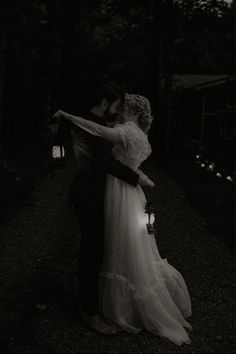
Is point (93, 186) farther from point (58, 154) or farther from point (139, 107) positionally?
point (139, 107)

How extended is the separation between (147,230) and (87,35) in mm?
35149

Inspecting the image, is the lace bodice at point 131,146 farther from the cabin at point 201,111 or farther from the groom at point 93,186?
the cabin at point 201,111

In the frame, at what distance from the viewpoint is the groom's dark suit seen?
552 centimetres

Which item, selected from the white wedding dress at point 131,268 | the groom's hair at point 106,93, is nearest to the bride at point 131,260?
the white wedding dress at point 131,268

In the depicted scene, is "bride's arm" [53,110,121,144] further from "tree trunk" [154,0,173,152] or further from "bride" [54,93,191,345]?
"tree trunk" [154,0,173,152]

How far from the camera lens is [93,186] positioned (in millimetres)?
5660

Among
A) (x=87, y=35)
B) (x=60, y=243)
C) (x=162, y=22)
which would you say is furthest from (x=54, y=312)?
(x=87, y=35)

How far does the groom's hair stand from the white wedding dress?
1.20ft

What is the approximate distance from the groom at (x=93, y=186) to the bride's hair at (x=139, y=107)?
5.2 inches

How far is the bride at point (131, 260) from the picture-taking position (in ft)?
19.1

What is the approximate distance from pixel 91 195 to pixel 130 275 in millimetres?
Answer: 1001

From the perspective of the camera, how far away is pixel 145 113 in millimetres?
5820

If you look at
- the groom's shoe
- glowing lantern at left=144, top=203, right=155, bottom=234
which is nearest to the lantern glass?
glowing lantern at left=144, top=203, right=155, bottom=234

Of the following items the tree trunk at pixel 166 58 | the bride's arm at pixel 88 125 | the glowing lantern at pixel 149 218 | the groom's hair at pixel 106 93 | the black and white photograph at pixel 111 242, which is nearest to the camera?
the bride's arm at pixel 88 125
